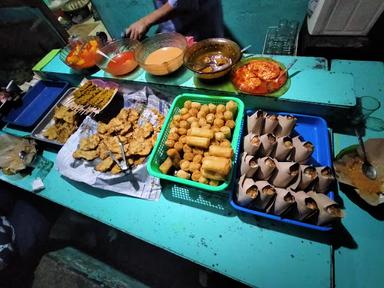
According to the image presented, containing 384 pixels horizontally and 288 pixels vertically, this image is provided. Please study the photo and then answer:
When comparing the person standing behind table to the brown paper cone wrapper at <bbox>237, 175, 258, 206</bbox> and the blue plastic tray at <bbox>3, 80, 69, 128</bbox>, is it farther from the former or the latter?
the brown paper cone wrapper at <bbox>237, 175, 258, 206</bbox>

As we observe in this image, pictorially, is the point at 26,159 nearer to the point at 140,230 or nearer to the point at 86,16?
the point at 140,230

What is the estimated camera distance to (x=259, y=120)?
1435mm

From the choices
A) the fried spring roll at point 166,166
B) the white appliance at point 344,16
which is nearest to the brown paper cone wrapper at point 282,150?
the fried spring roll at point 166,166

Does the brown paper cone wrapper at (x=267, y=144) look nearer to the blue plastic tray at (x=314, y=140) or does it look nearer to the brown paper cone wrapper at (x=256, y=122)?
the brown paper cone wrapper at (x=256, y=122)

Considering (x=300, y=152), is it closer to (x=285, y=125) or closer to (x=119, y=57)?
(x=285, y=125)

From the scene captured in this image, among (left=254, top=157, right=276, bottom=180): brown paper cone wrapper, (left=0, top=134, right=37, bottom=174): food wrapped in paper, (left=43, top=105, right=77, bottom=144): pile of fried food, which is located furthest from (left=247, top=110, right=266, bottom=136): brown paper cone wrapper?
(left=0, top=134, right=37, bottom=174): food wrapped in paper

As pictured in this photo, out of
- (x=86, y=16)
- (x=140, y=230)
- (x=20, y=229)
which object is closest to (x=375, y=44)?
(x=140, y=230)

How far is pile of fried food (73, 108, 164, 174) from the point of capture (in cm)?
169

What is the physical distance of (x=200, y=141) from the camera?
1.43m

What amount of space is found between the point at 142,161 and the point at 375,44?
7.61 feet

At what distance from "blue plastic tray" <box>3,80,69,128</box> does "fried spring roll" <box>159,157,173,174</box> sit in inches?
62.4

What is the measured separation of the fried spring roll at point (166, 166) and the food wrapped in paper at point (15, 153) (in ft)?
4.63

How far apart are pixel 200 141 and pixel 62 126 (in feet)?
4.75

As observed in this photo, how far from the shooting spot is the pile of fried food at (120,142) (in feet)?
5.55
